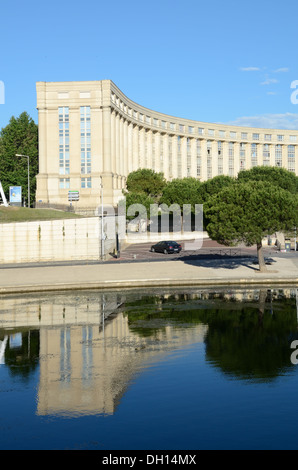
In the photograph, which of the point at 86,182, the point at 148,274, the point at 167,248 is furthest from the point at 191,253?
the point at 86,182

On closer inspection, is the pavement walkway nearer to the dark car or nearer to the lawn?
the dark car

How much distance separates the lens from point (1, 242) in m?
48.5

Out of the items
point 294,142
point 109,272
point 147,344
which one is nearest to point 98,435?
point 147,344

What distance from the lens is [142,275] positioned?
121 feet

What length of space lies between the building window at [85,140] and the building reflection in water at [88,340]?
189 ft

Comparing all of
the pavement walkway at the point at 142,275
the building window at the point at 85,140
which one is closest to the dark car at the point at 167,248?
the pavement walkway at the point at 142,275

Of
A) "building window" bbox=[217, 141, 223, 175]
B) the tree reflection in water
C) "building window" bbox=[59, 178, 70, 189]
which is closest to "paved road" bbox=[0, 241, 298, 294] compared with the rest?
the tree reflection in water

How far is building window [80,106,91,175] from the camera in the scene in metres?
86.8

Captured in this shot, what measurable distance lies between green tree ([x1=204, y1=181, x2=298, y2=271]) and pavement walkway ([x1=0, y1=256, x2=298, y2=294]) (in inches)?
109

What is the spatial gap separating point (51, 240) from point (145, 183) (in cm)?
4152

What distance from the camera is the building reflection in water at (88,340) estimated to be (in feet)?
50.3

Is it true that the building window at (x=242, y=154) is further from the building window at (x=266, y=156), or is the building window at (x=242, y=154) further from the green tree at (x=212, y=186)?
the green tree at (x=212, y=186)

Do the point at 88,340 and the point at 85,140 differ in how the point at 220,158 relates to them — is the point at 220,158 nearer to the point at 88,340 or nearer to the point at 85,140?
the point at 85,140

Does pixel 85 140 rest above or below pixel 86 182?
above
